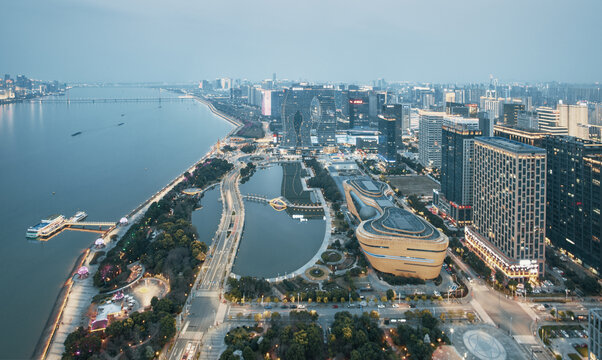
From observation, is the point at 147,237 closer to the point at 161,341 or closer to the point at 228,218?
the point at 228,218

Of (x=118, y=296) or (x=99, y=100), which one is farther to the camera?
(x=99, y=100)

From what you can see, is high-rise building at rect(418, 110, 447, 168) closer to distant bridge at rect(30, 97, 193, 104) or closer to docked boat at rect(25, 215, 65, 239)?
docked boat at rect(25, 215, 65, 239)

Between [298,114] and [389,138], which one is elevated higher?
[298,114]

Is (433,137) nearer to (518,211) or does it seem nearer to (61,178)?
(518,211)

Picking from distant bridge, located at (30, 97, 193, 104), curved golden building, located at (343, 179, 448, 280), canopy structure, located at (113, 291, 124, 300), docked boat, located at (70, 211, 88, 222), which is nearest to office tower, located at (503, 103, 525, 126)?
curved golden building, located at (343, 179, 448, 280)

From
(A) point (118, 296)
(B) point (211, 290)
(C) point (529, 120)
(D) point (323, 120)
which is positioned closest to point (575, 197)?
(B) point (211, 290)
